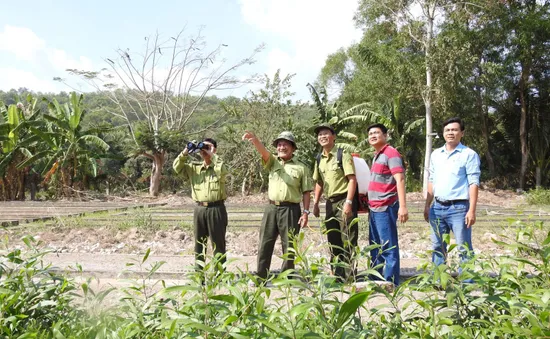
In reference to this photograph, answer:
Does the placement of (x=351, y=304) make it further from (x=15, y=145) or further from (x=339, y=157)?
(x=15, y=145)

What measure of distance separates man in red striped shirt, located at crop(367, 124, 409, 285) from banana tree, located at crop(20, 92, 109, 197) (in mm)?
15516

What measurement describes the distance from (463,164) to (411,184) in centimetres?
1775

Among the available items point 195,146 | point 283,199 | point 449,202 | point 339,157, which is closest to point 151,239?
point 195,146

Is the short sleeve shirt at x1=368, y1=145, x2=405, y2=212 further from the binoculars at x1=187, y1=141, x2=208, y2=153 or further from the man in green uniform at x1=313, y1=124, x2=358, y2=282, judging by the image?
the binoculars at x1=187, y1=141, x2=208, y2=153

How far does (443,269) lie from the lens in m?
1.58

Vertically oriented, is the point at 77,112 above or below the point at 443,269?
above

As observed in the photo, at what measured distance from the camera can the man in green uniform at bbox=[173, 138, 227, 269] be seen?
4.37 meters

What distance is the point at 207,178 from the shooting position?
446 cm

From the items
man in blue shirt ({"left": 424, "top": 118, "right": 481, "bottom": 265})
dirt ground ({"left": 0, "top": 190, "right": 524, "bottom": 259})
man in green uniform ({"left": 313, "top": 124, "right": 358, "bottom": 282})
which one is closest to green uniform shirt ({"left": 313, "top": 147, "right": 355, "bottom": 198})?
man in green uniform ({"left": 313, "top": 124, "right": 358, "bottom": 282})

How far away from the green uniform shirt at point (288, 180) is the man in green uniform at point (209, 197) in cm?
50

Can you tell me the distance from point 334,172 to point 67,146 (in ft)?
54.8

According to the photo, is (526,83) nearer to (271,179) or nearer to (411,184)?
(411,184)

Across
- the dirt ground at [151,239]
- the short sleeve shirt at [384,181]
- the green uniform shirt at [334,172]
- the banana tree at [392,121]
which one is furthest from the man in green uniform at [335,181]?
the banana tree at [392,121]

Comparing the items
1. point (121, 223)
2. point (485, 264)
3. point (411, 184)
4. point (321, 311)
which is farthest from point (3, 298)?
point (411, 184)
